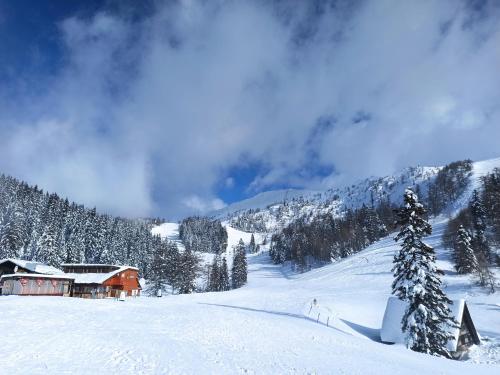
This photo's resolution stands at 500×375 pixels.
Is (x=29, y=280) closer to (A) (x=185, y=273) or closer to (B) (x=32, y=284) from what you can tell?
(B) (x=32, y=284)

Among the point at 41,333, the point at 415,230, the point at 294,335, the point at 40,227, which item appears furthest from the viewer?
the point at 40,227

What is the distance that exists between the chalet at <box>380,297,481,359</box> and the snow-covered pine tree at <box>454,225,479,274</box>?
105ft

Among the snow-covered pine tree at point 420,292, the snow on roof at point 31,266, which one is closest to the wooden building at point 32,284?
the snow on roof at point 31,266

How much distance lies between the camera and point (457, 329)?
37.6 metres

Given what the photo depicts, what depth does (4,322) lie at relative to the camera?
934 inches

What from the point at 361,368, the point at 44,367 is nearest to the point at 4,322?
the point at 44,367

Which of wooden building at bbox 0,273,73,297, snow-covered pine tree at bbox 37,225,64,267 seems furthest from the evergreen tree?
snow-covered pine tree at bbox 37,225,64,267

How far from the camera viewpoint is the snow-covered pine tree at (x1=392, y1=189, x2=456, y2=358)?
29891 mm

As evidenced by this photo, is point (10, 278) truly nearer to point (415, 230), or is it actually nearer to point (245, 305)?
point (245, 305)

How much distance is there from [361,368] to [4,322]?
23.8 meters

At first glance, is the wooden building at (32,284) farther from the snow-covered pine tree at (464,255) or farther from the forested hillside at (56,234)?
the snow-covered pine tree at (464,255)

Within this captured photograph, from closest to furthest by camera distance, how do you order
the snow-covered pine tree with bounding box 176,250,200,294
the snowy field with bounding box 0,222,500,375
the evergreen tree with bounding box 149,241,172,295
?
the snowy field with bounding box 0,222,500,375
the snow-covered pine tree with bounding box 176,250,200,294
the evergreen tree with bounding box 149,241,172,295

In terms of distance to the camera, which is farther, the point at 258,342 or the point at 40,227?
the point at 40,227

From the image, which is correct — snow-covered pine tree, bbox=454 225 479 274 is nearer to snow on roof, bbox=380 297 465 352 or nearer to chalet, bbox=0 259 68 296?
snow on roof, bbox=380 297 465 352
